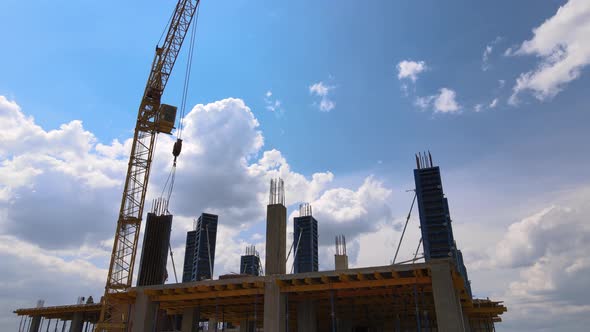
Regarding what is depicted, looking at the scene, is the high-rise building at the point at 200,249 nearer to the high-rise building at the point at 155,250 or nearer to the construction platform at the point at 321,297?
the high-rise building at the point at 155,250

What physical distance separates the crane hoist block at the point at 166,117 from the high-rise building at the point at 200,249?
35.0 metres

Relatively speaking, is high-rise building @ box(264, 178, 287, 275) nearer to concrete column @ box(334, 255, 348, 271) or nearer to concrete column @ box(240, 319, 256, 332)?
concrete column @ box(240, 319, 256, 332)

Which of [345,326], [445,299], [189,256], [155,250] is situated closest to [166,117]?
[155,250]

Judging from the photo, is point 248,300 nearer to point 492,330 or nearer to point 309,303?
point 309,303

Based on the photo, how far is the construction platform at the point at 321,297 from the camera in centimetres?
2286

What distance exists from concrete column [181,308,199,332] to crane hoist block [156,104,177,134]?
21258 millimetres

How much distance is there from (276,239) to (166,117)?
23.9 meters

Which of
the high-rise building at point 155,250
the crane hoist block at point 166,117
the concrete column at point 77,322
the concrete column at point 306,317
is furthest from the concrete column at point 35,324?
the concrete column at point 306,317

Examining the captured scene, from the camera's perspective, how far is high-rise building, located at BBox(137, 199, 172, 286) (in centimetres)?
5228

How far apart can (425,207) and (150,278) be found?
39.1 m

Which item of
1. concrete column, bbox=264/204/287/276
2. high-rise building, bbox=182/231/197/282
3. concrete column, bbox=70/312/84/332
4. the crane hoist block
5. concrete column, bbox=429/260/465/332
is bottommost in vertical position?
concrete column, bbox=429/260/465/332

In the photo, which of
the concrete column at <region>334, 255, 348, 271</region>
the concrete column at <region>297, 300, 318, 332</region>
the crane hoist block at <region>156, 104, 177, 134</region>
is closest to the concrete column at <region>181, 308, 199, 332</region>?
the concrete column at <region>297, 300, 318, 332</region>

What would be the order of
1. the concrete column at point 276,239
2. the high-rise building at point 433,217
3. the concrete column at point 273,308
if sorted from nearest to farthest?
the concrete column at point 273,308 → the concrete column at point 276,239 → the high-rise building at point 433,217

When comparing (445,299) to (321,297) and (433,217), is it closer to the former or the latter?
(321,297)
